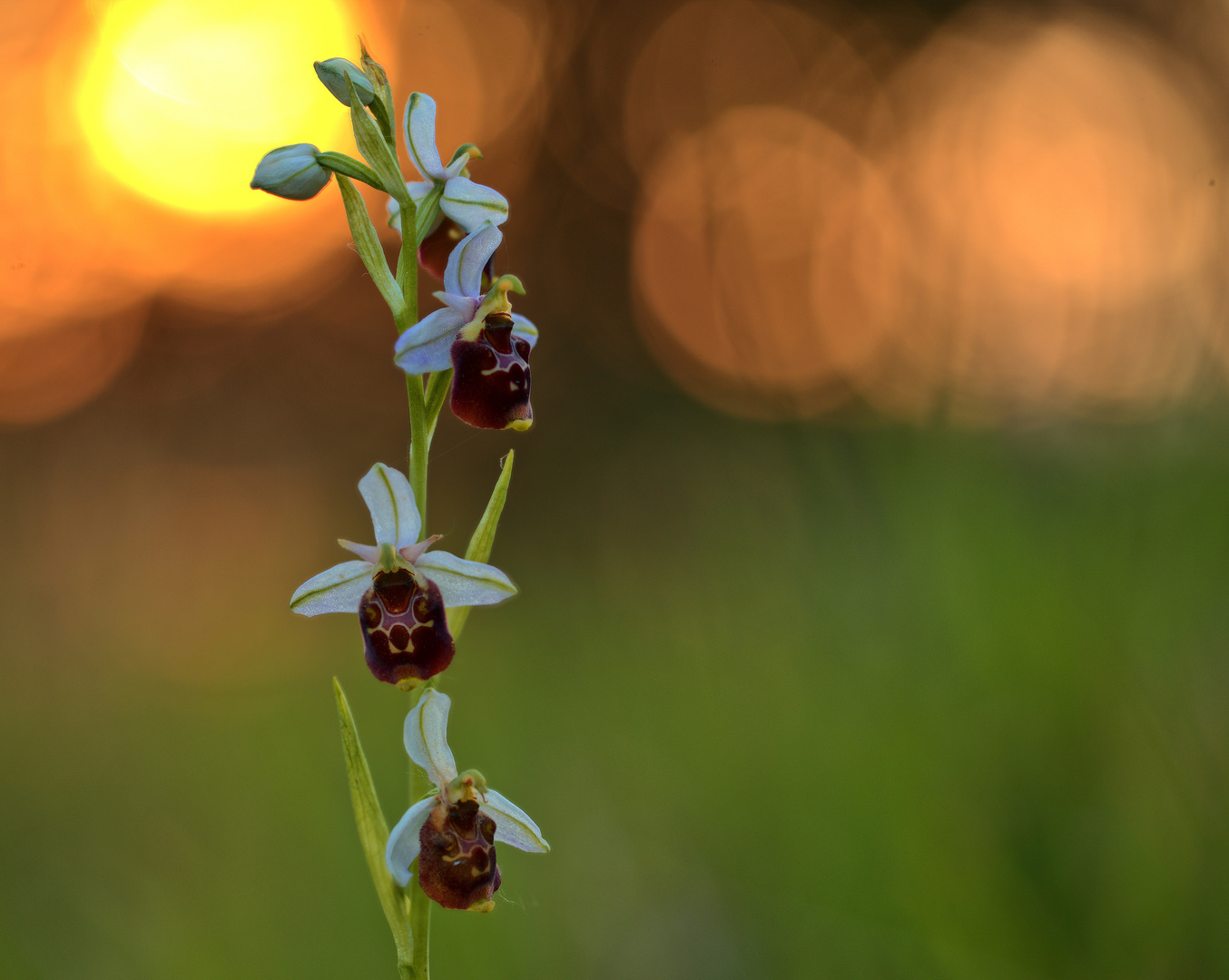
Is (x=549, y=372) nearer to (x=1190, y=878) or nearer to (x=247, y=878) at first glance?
(x=247, y=878)

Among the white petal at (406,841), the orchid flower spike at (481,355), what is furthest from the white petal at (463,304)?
the white petal at (406,841)

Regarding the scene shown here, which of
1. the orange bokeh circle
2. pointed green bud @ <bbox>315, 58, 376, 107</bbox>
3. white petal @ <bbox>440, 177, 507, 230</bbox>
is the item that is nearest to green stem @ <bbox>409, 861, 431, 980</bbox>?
white petal @ <bbox>440, 177, 507, 230</bbox>

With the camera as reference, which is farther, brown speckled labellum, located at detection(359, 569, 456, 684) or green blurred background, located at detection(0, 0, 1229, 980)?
green blurred background, located at detection(0, 0, 1229, 980)

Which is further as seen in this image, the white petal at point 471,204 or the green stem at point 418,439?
the white petal at point 471,204

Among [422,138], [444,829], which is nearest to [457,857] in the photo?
[444,829]

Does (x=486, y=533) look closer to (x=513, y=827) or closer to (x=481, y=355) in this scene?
(x=481, y=355)

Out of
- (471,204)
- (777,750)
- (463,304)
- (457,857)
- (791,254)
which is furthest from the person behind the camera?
(791,254)

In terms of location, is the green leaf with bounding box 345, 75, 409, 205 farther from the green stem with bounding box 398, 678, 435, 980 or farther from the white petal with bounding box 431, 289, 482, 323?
the green stem with bounding box 398, 678, 435, 980

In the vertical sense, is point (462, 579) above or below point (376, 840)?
above

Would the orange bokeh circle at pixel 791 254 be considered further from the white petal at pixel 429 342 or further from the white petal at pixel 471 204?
the white petal at pixel 429 342
